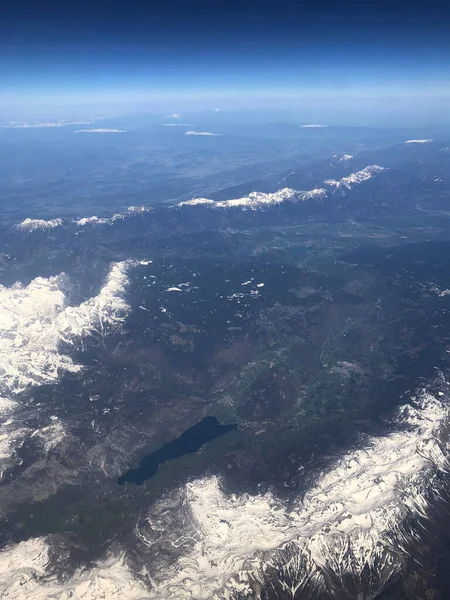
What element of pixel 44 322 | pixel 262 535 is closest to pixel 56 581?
pixel 262 535

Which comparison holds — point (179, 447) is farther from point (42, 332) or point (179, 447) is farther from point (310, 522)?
point (42, 332)

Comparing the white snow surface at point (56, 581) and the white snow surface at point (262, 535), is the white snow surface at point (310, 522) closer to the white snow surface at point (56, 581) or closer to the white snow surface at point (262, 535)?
the white snow surface at point (262, 535)

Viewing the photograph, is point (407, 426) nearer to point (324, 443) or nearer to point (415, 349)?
point (324, 443)

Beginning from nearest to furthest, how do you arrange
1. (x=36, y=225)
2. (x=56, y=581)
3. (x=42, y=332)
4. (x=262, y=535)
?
(x=56, y=581)
(x=262, y=535)
(x=42, y=332)
(x=36, y=225)

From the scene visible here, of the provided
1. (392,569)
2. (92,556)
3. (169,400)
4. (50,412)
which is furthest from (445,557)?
(50,412)

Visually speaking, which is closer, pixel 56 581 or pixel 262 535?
pixel 56 581

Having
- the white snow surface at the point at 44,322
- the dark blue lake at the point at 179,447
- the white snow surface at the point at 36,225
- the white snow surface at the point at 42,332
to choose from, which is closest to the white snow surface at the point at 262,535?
the dark blue lake at the point at 179,447

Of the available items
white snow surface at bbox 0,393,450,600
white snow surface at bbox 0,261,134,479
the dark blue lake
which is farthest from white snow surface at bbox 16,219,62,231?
white snow surface at bbox 0,393,450,600
